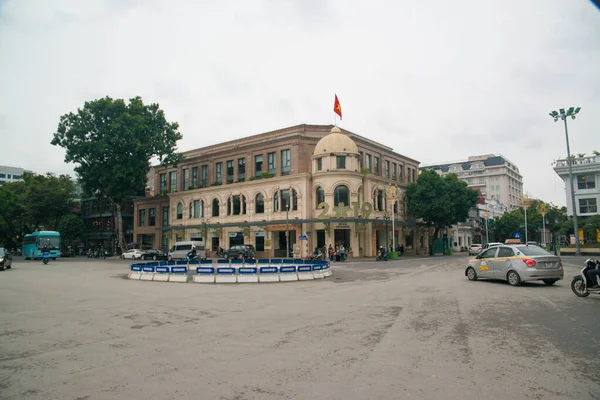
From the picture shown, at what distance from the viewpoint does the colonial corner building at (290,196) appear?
4312 centimetres

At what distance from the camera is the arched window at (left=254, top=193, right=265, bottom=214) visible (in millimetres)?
47931

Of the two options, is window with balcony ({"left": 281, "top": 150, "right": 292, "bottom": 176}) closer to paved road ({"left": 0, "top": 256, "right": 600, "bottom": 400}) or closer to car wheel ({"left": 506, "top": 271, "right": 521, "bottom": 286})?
car wheel ({"left": 506, "top": 271, "right": 521, "bottom": 286})

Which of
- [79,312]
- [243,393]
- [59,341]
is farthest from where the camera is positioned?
[79,312]

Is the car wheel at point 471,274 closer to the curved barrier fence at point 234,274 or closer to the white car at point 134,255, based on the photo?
the curved barrier fence at point 234,274

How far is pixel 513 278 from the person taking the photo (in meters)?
15.4

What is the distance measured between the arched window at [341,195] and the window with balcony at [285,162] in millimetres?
7655

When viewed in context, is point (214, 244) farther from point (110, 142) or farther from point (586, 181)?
point (586, 181)

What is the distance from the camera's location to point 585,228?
42625mm

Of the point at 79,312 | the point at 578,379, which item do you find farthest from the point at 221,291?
the point at 578,379

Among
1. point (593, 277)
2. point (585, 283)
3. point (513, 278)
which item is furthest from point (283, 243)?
point (593, 277)

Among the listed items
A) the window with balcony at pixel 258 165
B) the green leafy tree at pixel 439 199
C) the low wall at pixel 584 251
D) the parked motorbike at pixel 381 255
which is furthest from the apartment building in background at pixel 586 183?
the window with balcony at pixel 258 165

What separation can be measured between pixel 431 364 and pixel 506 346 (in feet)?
6.10

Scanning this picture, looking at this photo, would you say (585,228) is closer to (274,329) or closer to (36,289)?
(274,329)

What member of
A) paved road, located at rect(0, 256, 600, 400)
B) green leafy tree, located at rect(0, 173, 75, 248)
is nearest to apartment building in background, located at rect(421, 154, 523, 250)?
green leafy tree, located at rect(0, 173, 75, 248)
